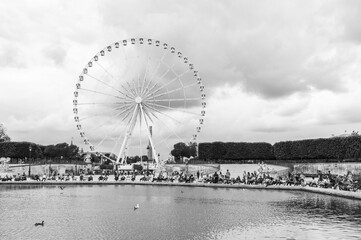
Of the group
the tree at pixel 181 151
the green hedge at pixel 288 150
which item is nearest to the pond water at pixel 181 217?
the green hedge at pixel 288 150

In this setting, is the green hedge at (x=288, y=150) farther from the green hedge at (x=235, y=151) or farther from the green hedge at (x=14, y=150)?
the green hedge at (x=14, y=150)

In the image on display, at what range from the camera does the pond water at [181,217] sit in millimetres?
16062

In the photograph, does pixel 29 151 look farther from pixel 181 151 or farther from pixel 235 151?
pixel 181 151

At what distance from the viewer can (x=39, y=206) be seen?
2386cm

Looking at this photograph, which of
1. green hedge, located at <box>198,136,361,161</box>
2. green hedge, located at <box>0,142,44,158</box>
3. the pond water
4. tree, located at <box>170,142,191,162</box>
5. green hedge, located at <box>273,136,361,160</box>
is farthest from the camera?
tree, located at <box>170,142,191,162</box>

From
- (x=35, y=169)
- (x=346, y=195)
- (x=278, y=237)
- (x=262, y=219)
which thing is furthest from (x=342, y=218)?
(x=35, y=169)

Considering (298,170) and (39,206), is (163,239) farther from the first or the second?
(298,170)

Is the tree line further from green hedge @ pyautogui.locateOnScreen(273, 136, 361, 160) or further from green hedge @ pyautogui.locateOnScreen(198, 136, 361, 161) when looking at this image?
green hedge @ pyautogui.locateOnScreen(273, 136, 361, 160)

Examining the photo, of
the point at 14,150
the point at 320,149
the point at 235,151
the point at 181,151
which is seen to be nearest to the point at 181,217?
the point at 320,149

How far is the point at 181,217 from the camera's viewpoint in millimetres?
19906

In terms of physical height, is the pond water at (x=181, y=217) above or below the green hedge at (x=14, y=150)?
below

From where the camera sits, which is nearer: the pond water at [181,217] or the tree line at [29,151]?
the pond water at [181,217]

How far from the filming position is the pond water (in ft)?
52.7

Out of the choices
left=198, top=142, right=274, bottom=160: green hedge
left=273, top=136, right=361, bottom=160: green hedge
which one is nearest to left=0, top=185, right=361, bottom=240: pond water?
left=273, top=136, right=361, bottom=160: green hedge
